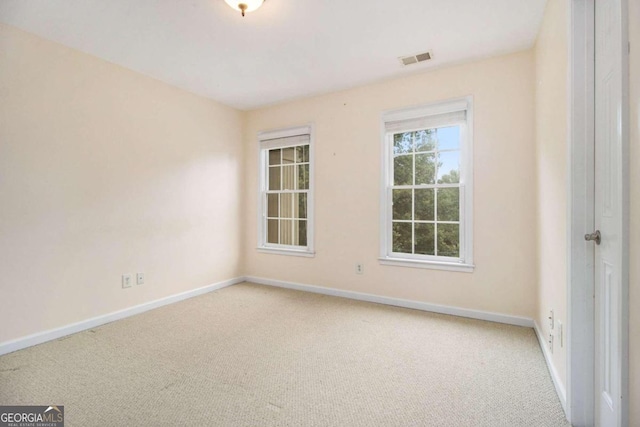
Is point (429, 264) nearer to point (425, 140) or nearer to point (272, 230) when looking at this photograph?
point (425, 140)

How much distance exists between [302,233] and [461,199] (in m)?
2.11

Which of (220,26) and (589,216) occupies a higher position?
(220,26)

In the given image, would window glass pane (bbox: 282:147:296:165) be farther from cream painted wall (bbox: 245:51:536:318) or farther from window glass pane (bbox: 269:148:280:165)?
cream painted wall (bbox: 245:51:536:318)

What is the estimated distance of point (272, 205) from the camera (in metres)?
4.61

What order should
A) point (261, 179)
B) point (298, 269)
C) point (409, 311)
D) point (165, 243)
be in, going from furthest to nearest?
point (261, 179) < point (298, 269) < point (165, 243) < point (409, 311)

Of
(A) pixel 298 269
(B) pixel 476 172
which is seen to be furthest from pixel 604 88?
(A) pixel 298 269

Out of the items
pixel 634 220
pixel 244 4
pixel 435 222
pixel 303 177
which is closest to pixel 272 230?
pixel 303 177

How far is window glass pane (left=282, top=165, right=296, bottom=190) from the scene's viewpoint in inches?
173

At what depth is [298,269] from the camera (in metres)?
4.21

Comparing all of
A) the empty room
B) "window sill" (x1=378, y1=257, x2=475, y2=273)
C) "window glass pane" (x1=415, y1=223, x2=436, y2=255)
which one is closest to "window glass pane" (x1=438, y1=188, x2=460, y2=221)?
the empty room

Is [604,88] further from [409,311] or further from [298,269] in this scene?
[298,269]

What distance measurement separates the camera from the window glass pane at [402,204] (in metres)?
3.53

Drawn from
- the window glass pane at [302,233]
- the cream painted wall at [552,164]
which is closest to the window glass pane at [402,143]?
the cream painted wall at [552,164]

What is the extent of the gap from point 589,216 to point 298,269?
10.6 ft
